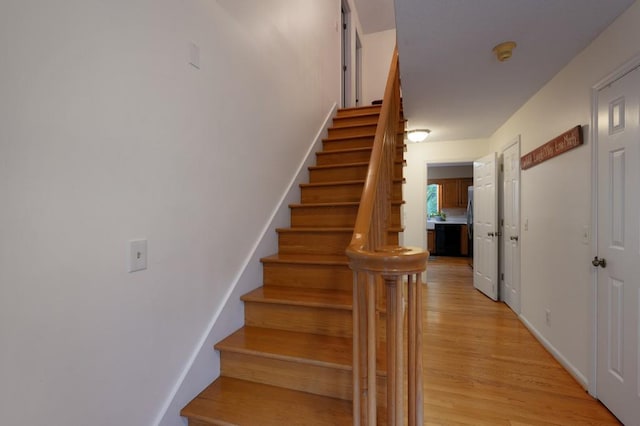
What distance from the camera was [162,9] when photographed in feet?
4.39

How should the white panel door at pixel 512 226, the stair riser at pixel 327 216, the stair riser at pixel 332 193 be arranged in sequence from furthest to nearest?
the white panel door at pixel 512 226 → the stair riser at pixel 332 193 → the stair riser at pixel 327 216

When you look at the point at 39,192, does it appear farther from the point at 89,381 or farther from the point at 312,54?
the point at 312,54

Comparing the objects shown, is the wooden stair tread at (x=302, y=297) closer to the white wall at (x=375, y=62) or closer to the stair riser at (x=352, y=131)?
the stair riser at (x=352, y=131)

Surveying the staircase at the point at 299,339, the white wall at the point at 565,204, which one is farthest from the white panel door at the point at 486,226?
the staircase at the point at 299,339

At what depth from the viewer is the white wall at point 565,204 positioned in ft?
6.44

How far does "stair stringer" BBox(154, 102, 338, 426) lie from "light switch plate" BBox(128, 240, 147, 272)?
546 millimetres

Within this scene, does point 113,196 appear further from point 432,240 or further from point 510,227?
point 432,240

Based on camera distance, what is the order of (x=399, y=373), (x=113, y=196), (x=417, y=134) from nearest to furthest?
(x=399, y=373)
(x=113, y=196)
(x=417, y=134)

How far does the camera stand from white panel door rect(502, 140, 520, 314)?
11.6ft

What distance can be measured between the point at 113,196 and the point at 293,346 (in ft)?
3.64

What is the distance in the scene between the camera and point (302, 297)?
184 cm

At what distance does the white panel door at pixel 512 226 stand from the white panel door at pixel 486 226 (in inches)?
5.1

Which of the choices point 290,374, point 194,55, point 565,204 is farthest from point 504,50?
point 290,374

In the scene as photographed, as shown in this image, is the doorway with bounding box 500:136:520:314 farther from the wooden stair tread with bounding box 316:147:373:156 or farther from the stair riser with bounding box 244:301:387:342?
the stair riser with bounding box 244:301:387:342
